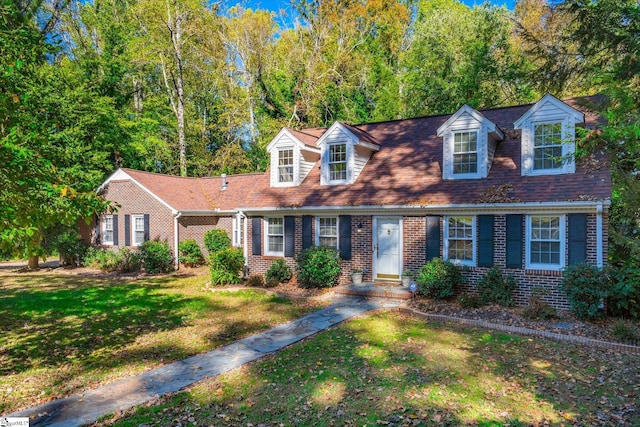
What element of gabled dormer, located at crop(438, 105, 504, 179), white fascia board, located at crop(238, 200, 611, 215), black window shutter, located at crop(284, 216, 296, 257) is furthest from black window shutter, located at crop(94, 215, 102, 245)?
gabled dormer, located at crop(438, 105, 504, 179)

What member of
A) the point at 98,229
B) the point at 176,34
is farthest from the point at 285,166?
the point at 176,34

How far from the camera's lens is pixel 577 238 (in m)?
10.5

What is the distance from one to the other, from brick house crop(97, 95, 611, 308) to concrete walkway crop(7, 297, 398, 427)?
4.11m

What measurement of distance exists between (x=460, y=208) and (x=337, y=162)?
511 centimetres

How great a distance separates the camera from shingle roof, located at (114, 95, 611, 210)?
11.0 m

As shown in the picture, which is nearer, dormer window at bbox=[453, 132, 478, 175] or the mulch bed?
the mulch bed

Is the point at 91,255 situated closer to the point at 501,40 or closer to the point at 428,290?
the point at 428,290

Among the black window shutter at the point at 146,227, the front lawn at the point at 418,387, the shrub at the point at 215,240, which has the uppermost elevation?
the black window shutter at the point at 146,227

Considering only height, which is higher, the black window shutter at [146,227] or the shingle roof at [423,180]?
the shingle roof at [423,180]

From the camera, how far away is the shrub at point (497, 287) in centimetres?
1094

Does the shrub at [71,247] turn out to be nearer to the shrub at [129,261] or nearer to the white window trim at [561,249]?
the shrub at [129,261]

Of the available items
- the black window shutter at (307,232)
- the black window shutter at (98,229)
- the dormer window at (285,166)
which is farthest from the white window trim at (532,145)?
the black window shutter at (98,229)

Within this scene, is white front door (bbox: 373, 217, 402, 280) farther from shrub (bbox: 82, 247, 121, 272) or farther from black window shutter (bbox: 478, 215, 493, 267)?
A: shrub (bbox: 82, 247, 121, 272)

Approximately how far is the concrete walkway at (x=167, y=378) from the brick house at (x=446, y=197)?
4107 mm
